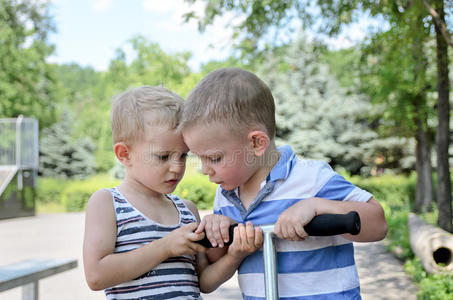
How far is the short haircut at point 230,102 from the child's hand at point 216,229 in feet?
0.94

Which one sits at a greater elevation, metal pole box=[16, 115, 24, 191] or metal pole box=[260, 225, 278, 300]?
metal pole box=[260, 225, 278, 300]

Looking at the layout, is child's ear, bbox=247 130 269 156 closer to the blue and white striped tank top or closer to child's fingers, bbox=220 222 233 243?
child's fingers, bbox=220 222 233 243

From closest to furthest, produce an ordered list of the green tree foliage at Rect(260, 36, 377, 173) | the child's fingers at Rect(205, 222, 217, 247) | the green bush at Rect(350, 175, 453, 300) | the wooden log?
1. the child's fingers at Rect(205, 222, 217, 247)
2. the green bush at Rect(350, 175, 453, 300)
3. the wooden log
4. the green tree foliage at Rect(260, 36, 377, 173)

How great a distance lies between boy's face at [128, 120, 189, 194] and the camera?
174 cm

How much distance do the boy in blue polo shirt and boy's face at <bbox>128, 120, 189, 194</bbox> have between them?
13 centimetres

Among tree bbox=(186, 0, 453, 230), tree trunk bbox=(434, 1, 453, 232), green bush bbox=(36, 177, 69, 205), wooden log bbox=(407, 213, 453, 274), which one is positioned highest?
tree bbox=(186, 0, 453, 230)

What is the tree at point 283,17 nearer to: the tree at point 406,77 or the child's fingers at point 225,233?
the tree at point 406,77

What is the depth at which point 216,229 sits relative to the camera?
4.90 ft

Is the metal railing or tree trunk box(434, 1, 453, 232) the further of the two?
the metal railing

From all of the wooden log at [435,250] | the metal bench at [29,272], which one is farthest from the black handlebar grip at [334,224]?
the wooden log at [435,250]

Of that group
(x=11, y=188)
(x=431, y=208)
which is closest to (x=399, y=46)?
(x=431, y=208)

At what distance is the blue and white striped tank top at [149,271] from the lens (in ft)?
5.51

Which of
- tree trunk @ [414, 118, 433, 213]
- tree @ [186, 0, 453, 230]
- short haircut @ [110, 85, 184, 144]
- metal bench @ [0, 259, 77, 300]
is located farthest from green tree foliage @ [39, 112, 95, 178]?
short haircut @ [110, 85, 184, 144]

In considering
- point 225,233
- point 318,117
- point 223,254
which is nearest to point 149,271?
point 223,254
